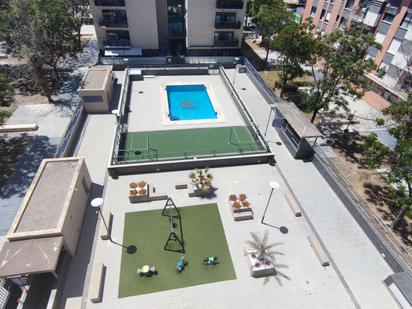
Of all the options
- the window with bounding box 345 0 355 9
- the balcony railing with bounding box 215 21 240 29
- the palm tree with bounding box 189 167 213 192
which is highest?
the window with bounding box 345 0 355 9

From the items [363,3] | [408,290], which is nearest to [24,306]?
[408,290]

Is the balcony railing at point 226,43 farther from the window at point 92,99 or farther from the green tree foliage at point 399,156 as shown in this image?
the green tree foliage at point 399,156

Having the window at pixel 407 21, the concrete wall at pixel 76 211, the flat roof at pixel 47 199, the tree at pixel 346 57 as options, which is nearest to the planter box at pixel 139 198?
the concrete wall at pixel 76 211

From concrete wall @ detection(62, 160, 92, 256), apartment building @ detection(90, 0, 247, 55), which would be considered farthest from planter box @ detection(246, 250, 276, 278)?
apartment building @ detection(90, 0, 247, 55)

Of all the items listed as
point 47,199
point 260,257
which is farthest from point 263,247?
point 47,199

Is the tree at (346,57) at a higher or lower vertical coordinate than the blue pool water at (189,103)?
higher

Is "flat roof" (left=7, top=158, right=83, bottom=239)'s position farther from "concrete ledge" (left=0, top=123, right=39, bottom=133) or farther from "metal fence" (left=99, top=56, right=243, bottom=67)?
"metal fence" (left=99, top=56, right=243, bottom=67)
